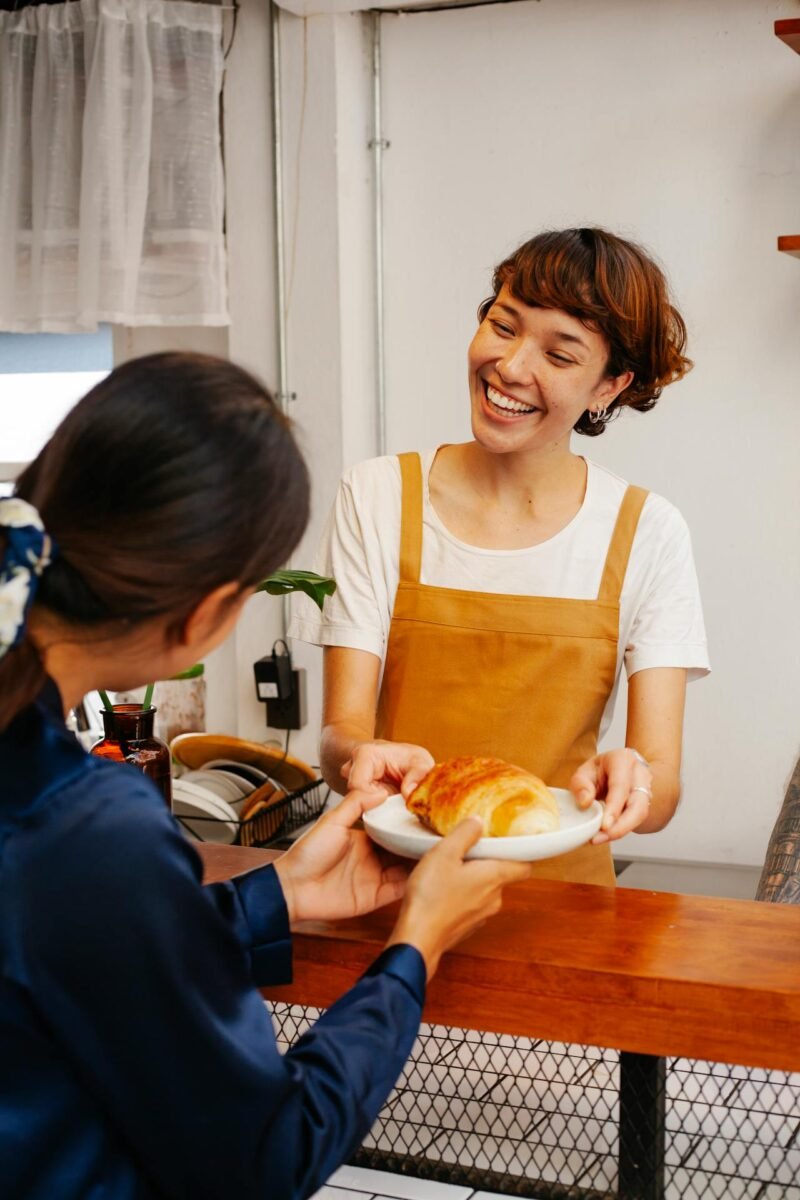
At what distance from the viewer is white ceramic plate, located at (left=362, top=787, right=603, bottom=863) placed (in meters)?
1.18

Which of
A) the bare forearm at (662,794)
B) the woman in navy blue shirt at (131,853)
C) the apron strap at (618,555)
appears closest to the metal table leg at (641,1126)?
the woman in navy blue shirt at (131,853)

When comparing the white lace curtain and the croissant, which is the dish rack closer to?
the white lace curtain

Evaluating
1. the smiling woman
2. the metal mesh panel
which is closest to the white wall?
the smiling woman

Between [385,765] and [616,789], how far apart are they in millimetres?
253

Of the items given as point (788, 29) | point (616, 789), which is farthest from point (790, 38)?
point (616, 789)

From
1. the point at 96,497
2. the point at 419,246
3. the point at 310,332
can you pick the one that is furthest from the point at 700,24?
the point at 96,497

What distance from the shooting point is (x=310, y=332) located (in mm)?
3424

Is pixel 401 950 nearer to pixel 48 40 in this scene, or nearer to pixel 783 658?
pixel 783 658

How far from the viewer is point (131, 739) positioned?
4.76 feet

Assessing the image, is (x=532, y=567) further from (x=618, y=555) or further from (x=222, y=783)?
(x=222, y=783)

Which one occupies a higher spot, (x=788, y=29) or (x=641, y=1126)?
(x=788, y=29)

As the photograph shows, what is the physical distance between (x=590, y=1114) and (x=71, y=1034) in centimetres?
64

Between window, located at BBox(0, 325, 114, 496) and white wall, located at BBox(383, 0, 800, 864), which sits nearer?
white wall, located at BBox(383, 0, 800, 864)

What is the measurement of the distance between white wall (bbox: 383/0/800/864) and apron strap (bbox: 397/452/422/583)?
56.5 inches
